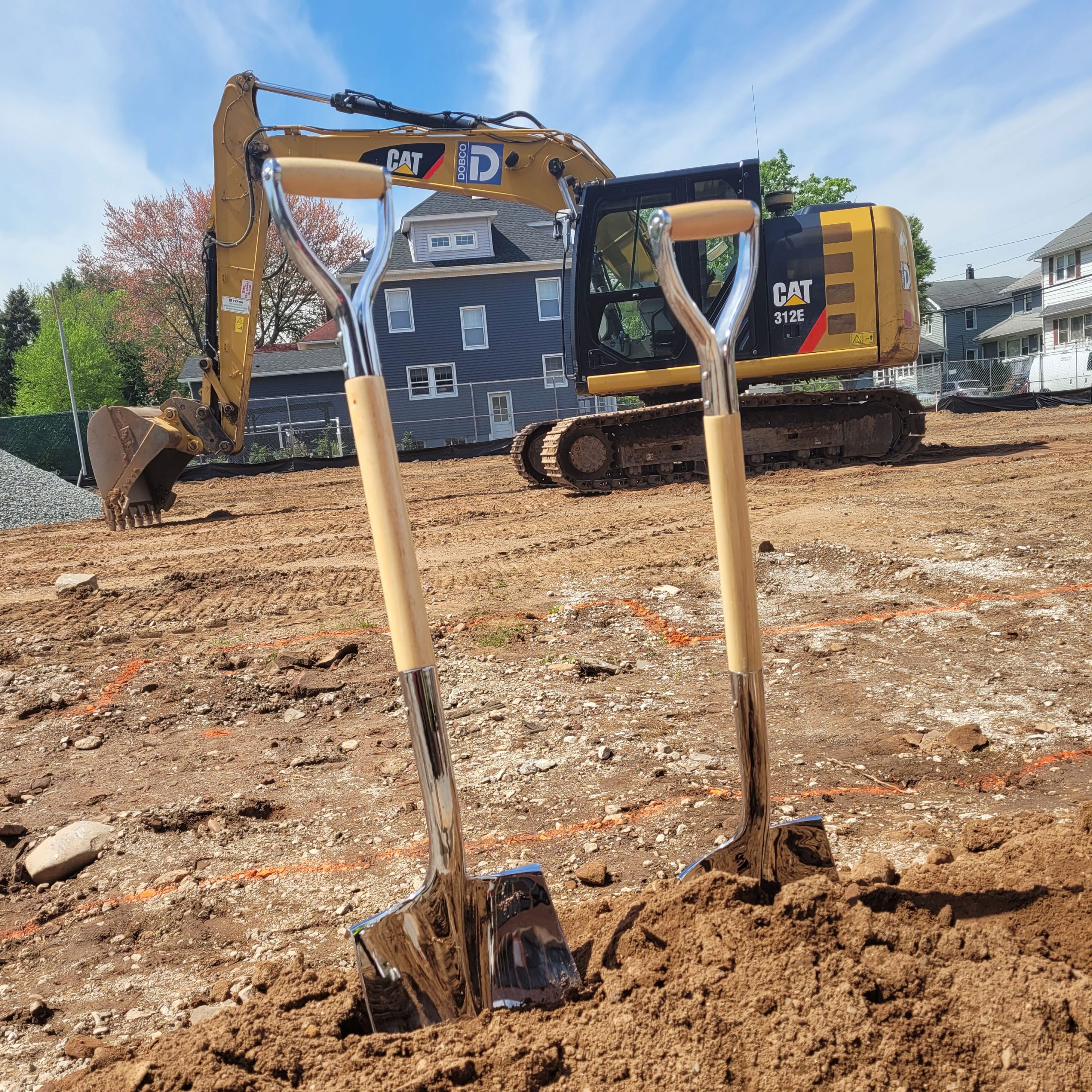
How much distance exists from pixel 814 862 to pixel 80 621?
6343 mm

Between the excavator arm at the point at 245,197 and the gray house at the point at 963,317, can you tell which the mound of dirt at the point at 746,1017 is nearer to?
the excavator arm at the point at 245,197

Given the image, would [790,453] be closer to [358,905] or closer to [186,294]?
[358,905]

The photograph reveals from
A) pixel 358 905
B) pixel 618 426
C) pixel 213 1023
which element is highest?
pixel 618 426

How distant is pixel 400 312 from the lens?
34.5 meters

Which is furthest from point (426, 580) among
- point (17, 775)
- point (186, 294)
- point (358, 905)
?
point (186, 294)

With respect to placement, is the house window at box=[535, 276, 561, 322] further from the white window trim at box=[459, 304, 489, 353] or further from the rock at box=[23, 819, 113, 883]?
the rock at box=[23, 819, 113, 883]

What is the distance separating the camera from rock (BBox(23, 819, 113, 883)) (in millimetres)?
3047

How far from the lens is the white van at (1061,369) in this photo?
32.6 meters

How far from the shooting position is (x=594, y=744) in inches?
149

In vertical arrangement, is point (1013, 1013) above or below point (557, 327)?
below

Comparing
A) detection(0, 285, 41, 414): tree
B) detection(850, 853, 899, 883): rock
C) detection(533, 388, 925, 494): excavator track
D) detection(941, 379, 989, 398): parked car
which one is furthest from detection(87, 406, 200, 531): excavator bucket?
detection(0, 285, 41, 414): tree

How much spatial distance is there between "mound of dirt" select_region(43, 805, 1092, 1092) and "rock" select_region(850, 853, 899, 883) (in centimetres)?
27

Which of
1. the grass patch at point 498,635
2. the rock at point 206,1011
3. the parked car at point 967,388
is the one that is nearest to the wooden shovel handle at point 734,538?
the rock at point 206,1011

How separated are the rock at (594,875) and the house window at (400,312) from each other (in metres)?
33.6
